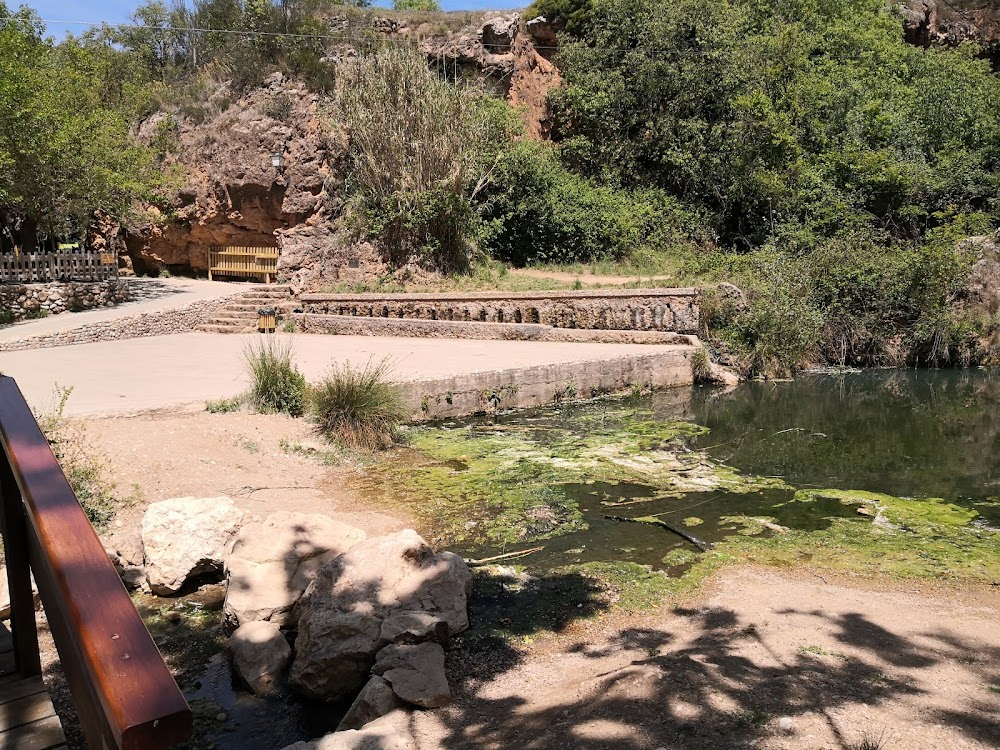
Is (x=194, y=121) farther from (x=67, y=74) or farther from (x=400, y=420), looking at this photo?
(x=400, y=420)

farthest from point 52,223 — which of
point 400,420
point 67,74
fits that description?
point 400,420

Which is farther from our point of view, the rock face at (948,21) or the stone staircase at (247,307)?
the rock face at (948,21)

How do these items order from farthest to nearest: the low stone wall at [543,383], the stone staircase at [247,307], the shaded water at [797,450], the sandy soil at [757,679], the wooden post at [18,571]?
1. the stone staircase at [247,307]
2. the low stone wall at [543,383]
3. the shaded water at [797,450]
4. the sandy soil at [757,679]
5. the wooden post at [18,571]

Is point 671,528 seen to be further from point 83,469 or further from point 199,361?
point 199,361

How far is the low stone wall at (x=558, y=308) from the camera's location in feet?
52.3

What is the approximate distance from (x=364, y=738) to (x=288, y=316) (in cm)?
1708

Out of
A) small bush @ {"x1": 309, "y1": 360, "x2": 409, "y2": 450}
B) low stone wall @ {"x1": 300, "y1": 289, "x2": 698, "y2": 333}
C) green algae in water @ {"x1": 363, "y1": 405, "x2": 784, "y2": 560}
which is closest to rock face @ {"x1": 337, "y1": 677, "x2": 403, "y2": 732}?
green algae in water @ {"x1": 363, "y1": 405, "x2": 784, "y2": 560}

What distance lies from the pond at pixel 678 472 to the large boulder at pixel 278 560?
1.26 meters

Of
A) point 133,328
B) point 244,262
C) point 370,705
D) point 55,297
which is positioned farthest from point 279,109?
point 370,705

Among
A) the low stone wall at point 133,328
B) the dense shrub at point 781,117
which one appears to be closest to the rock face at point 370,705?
the low stone wall at point 133,328

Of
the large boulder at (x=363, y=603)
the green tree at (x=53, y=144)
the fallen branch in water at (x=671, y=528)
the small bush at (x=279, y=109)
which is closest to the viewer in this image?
the large boulder at (x=363, y=603)

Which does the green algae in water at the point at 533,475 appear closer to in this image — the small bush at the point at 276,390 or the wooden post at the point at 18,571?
the small bush at the point at 276,390

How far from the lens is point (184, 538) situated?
236 inches

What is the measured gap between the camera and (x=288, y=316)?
778 inches
